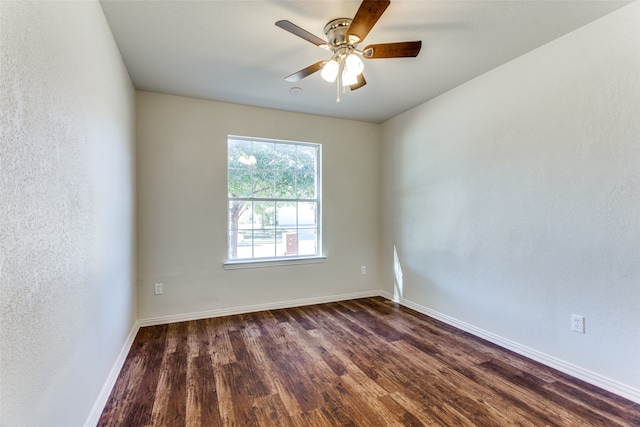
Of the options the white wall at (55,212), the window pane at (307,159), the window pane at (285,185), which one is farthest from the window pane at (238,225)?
the white wall at (55,212)

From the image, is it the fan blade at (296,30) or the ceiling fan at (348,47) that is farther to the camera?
the ceiling fan at (348,47)

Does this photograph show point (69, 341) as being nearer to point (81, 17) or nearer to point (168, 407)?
point (168, 407)

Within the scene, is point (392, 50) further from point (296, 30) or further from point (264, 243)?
point (264, 243)

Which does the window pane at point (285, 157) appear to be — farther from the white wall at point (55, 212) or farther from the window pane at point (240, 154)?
the white wall at point (55, 212)

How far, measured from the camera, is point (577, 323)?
2.20 meters

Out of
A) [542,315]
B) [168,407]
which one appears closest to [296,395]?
[168,407]

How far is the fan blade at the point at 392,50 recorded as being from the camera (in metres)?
1.91

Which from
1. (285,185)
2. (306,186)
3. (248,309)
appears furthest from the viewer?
(306,186)

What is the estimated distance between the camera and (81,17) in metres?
1.58

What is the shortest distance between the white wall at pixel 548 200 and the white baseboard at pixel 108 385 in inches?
122

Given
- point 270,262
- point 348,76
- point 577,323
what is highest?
point 348,76

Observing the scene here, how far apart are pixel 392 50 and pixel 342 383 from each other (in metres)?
2.33

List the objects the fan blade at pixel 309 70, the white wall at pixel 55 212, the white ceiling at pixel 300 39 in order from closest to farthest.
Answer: the white wall at pixel 55 212 → the white ceiling at pixel 300 39 → the fan blade at pixel 309 70

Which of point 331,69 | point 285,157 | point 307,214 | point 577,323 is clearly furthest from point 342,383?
point 285,157
